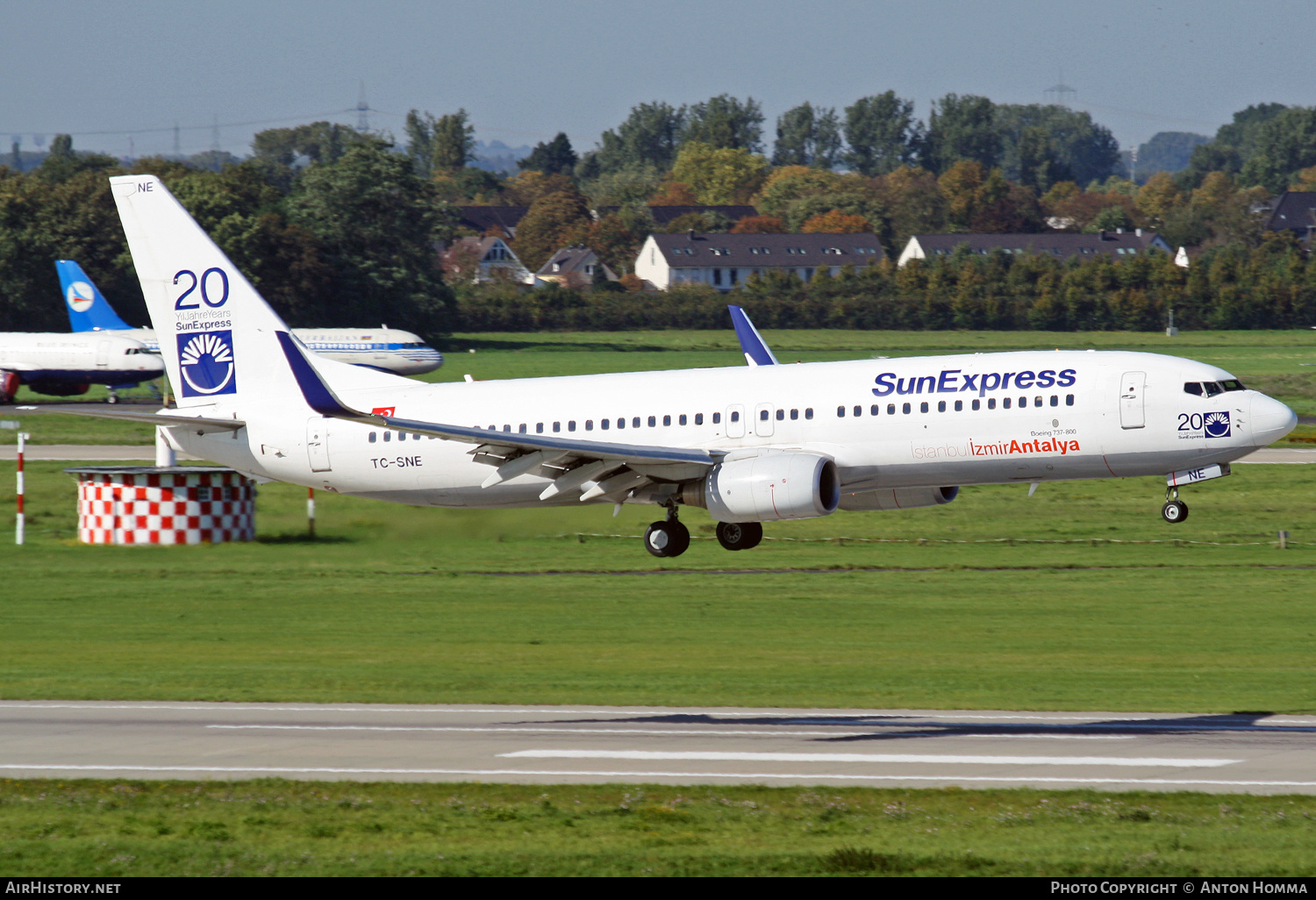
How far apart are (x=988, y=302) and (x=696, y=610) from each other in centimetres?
13200

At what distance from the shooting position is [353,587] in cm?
6519

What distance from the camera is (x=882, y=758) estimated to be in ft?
109

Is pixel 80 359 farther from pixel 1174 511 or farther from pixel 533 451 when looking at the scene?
pixel 1174 511

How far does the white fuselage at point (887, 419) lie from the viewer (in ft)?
128

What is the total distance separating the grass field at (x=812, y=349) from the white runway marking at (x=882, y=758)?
88.4 metres

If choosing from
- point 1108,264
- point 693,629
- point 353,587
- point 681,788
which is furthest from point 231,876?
point 1108,264

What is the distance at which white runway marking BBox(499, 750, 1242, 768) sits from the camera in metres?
32.5

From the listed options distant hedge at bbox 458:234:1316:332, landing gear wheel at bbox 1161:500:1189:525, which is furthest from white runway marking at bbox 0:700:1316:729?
distant hedge at bbox 458:234:1316:332

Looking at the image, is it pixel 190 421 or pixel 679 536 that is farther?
pixel 190 421

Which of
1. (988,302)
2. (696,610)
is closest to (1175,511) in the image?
(696,610)

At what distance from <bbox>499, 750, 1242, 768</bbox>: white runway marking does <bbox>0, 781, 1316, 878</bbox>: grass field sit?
11.5ft
